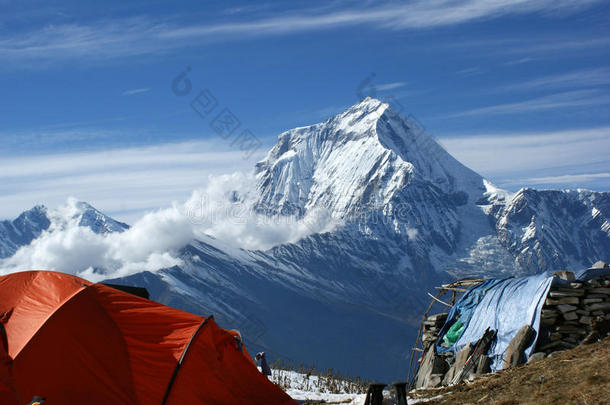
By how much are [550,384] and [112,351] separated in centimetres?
946

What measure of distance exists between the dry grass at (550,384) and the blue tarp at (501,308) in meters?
2.68

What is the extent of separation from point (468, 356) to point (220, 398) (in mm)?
10569

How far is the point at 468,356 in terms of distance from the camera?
71.4 feet

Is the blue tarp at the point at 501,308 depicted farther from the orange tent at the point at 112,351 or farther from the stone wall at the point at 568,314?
the orange tent at the point at 112,351

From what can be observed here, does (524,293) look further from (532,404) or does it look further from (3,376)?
(3,376)

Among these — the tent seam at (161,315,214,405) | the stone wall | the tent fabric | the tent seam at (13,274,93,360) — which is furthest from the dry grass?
the tent fabric

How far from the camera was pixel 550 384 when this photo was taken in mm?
14242

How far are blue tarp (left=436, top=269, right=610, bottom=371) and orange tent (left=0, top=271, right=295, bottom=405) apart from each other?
30.3 ft

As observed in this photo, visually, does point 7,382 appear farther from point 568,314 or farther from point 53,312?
point 568,314

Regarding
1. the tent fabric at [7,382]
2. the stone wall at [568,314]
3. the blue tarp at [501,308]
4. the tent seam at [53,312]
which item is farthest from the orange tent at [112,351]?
the blue tarp at [501,308]

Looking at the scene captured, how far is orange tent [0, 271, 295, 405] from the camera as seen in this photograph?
43.0 ft

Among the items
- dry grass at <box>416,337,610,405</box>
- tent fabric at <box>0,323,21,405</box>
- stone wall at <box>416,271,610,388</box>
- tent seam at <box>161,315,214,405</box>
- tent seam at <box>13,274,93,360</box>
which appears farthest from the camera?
stone wall at <box>416,271,610,388</box>

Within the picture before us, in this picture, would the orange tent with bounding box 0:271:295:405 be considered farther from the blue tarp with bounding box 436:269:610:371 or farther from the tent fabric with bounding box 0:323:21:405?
the blue tarp with bounding box 436:269:610:371

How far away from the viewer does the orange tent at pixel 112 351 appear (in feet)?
43.0
